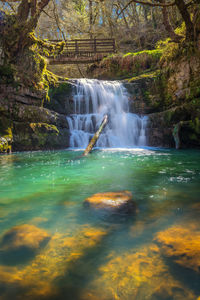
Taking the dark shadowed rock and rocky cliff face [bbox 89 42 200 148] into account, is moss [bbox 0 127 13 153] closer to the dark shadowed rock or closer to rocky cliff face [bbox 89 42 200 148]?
rocky cliff face [bbox 89 42 200 148]

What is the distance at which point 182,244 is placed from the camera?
1.71m

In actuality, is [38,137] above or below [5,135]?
below

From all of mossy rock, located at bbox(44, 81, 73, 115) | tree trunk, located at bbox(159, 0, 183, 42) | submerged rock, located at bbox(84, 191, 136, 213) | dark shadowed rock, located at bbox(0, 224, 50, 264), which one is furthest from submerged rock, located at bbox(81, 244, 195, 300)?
mossy rock, located at bbox(44, 81, 73, 115)

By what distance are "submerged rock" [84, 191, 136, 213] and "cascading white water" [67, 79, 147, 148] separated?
314 inches

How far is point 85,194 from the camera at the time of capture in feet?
10.6

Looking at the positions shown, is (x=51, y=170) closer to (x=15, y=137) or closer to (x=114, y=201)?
(x=114, y=201)

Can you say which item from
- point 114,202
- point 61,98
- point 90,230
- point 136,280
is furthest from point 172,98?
point 136,280

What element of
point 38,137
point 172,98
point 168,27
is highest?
point 168,27

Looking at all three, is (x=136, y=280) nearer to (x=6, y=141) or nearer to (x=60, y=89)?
(x=6, y=141)

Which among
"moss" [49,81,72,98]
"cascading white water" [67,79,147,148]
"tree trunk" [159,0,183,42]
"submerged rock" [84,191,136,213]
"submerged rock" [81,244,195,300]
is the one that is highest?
"tree trunk" [159,0,183,42]

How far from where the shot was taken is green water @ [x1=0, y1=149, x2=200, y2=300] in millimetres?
1302

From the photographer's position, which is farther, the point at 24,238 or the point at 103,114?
the point at 103,114

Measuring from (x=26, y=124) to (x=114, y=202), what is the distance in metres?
8.03

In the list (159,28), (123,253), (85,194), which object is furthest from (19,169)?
(159,28)
